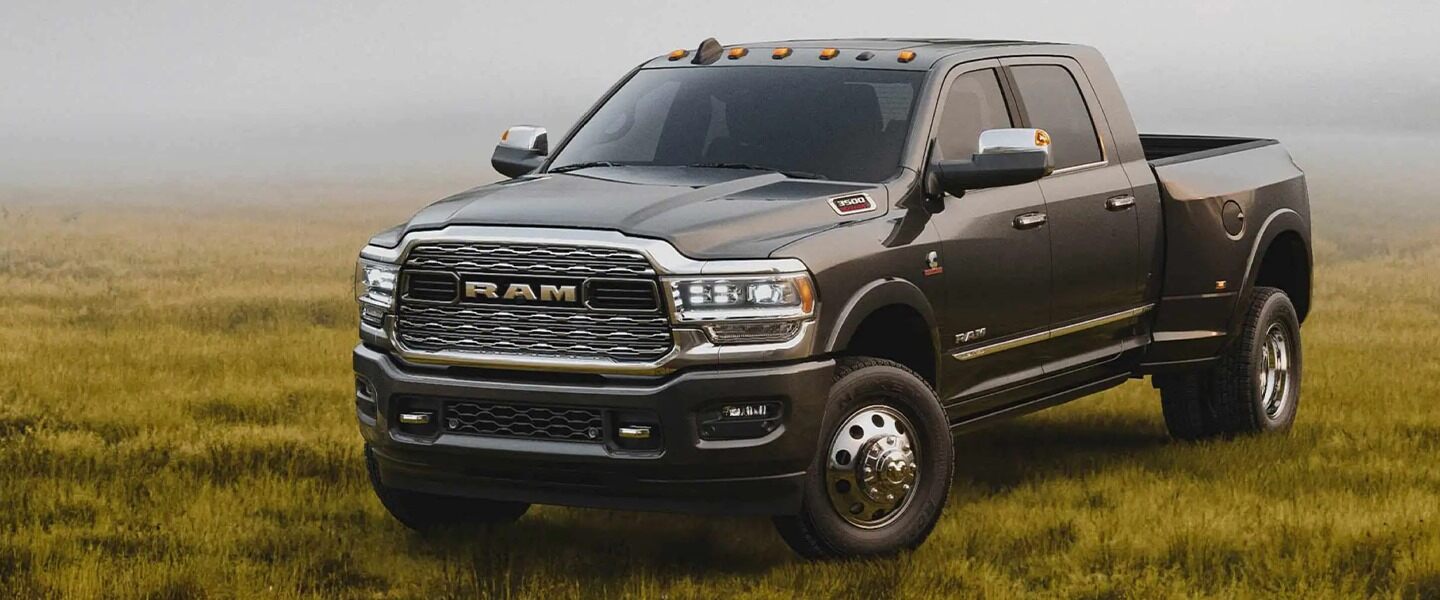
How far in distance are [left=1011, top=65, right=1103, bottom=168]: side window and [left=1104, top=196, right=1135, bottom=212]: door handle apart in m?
0.20

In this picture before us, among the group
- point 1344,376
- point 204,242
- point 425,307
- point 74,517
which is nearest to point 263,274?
point 204,242

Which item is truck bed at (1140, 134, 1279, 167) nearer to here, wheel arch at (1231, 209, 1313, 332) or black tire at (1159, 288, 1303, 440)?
wheel arch at (1231, 209, 1313, 332)

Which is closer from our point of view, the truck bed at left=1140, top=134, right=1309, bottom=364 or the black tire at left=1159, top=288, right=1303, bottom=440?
the truck bed at left=1140, top=134, right=1309, bottom=364

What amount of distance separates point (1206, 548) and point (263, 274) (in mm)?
18884

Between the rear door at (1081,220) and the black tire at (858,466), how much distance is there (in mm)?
1326

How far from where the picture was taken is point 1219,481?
9.62m

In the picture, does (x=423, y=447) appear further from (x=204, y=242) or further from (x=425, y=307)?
(x=204, y=242)

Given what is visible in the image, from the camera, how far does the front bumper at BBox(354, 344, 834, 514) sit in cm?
731

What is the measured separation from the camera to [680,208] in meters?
7.62

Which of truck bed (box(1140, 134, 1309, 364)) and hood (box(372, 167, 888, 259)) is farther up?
hood (box(372, 167, 888, 259))

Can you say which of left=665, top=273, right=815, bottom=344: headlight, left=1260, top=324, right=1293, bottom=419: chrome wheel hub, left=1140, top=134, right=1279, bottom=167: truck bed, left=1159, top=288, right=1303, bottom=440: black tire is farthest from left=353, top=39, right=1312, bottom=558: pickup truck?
left=1140, top=134, right=1279, bottom=167: truck bed

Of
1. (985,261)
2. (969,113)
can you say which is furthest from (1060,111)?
(985,261)

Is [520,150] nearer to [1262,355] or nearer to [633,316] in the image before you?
[633,316]

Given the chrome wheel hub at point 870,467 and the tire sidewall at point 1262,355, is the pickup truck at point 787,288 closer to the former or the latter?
the chrome wheel hub at point 870,467
